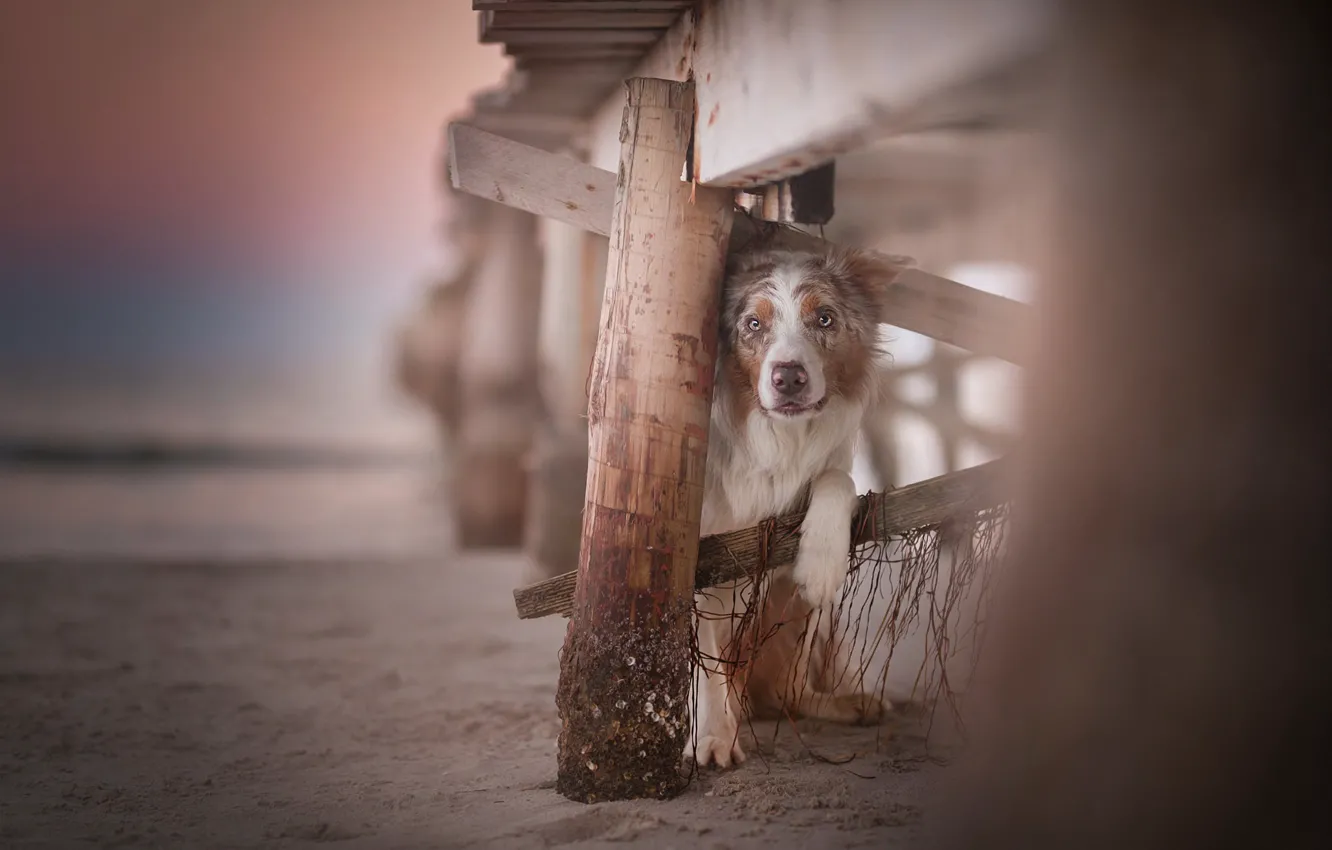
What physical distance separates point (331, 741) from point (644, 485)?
1748mm

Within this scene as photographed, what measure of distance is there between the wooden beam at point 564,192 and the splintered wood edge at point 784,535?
1.50 ft

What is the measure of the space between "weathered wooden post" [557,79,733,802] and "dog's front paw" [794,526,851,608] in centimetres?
31

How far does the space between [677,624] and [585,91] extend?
3263mm

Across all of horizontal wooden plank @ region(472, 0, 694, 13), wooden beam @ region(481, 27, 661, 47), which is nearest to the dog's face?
horizontal wooden plank @ region(472, 0, 694, 13)

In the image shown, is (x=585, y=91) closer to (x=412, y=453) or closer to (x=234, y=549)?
(x=234, y=549)

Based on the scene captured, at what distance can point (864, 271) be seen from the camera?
11.0ft

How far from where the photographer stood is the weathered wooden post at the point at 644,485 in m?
2.87

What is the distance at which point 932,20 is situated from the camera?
2.12 metres

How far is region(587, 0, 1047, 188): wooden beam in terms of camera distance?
6.47 ft

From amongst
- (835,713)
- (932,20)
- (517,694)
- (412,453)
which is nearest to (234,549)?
(517,694)

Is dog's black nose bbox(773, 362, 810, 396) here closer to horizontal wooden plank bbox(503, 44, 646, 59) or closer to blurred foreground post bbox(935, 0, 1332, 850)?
blurred foreground post bbox(935, 0, 1332, 850)

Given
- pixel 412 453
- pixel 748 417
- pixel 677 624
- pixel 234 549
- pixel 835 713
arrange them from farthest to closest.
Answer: pixel 412 453, pixel 234 549, pixel 835 713, pixel 748 417, pixel 677 624

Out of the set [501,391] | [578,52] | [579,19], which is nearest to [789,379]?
[579,19]

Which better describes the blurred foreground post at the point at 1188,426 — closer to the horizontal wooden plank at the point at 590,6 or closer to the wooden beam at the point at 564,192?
the wooden beam at the point at 564,192
